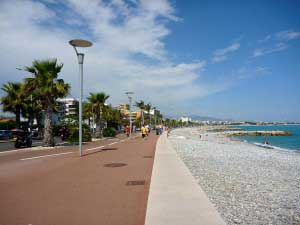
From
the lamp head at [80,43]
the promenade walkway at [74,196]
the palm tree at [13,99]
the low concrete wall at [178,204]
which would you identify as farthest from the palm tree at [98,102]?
the low concrete wall at [178,204]

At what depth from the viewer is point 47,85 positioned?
16.7 meters

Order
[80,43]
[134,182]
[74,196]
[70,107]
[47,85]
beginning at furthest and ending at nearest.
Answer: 1. [70,107]
2. [47,85]
3. [80,43]
4. [134,182]
5. [74,196]

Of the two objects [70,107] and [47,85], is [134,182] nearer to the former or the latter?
[47,85]

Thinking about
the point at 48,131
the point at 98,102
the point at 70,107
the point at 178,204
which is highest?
the point at 70,107

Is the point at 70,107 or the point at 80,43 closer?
the point at 80,43

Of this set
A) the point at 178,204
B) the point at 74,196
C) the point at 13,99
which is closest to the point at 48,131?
the point at 74,196

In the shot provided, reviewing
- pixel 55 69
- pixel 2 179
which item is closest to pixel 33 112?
pixel 55 69

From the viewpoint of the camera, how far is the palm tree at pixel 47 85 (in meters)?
16.7

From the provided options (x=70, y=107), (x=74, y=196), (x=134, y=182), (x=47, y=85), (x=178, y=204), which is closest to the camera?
(x=178, y=204)

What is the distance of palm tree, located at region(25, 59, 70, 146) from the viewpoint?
1669 cm

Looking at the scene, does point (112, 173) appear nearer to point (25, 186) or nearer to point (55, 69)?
point (25, 186)

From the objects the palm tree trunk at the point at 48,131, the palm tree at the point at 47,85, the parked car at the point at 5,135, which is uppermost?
the palm tree at the point at 47,85

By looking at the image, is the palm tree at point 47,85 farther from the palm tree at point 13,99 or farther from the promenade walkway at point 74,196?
the palm tree at point 13,99

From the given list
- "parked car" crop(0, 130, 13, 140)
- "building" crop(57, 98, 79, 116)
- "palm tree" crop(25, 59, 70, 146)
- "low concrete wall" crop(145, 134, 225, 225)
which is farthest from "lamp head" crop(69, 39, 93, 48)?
"building" crop(57, 98, 79, 116)
